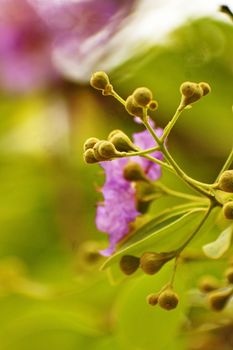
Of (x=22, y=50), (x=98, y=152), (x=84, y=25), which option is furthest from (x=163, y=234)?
(x=22, y=50)

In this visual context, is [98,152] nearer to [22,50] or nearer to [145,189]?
[145,189]

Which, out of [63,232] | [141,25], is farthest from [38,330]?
[141,25]

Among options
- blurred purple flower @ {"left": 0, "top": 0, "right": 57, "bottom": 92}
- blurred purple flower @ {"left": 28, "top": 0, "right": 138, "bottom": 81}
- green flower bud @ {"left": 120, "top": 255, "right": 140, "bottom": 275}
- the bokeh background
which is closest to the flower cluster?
green flower bud @ {"left": 120, "top": 255, "right": 140, "bottom": 275}

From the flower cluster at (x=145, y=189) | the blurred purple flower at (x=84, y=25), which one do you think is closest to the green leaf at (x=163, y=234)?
the flower cluster at (x=145, y=189)

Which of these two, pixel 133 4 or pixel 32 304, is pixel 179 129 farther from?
pixel 32 304

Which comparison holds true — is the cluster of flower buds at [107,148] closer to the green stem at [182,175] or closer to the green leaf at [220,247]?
the green stem at [182,175]

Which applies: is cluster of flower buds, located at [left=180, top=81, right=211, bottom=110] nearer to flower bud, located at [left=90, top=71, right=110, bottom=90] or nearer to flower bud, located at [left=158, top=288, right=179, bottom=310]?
flower bud, located at [left=90, top=71, right=110, bottom=90]
